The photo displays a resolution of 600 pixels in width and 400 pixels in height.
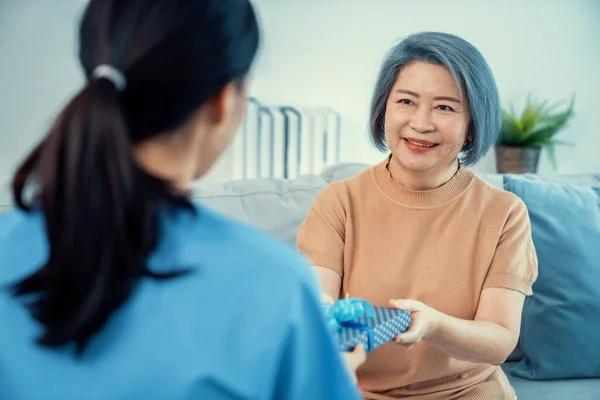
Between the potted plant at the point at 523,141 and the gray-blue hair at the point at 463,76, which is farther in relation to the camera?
the potted plant at the point at 523,141

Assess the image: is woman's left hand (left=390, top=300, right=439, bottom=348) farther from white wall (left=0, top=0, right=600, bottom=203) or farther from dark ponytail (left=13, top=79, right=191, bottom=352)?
white wall (left=0, top=0, right=600, bottom=203)

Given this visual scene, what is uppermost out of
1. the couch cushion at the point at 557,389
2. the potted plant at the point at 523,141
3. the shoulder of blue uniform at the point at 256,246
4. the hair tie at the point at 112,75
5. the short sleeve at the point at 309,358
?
the hair tie at the point at 112,75

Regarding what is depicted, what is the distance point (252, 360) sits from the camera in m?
0.67

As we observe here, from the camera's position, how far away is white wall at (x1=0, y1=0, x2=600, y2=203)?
3396 millimetres

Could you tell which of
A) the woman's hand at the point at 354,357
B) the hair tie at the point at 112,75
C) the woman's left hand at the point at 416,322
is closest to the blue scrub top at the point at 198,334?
the hair tie at the point at 112,75

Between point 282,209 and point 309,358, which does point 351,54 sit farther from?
point 309,358

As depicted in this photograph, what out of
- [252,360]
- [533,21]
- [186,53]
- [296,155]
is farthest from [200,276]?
[533,21]

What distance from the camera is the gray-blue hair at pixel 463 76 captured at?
4.70ft

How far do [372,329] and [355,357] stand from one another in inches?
2.9

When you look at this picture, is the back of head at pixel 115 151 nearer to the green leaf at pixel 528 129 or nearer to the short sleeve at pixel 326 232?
the short sleeve at pixel 326 232

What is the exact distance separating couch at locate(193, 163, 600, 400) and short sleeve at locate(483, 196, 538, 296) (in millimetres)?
490

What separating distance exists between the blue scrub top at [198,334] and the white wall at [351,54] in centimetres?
279

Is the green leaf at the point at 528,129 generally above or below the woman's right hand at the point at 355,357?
below

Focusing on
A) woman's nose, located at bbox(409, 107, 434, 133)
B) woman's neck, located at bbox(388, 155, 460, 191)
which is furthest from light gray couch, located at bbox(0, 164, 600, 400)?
woman's nose, located at bbox(409, 107, 434, 133)
